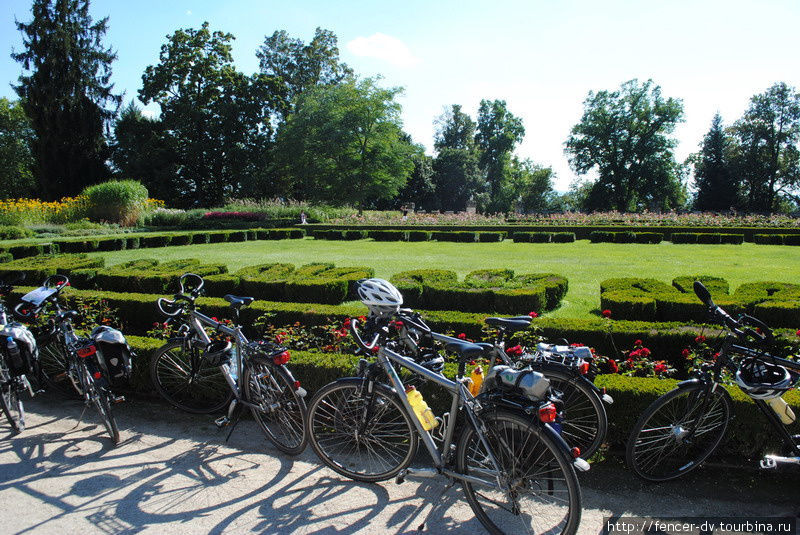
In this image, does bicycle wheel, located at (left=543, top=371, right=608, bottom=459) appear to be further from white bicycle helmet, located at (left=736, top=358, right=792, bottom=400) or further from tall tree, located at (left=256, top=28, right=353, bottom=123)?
tall tree, located at (left=256, top=28, right=353, bottom=123)

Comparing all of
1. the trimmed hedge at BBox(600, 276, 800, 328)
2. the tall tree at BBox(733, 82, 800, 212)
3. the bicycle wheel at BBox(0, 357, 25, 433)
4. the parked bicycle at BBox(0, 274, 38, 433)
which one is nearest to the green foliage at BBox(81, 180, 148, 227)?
the parked bicycle at BBox(0, 274, 38, 433)

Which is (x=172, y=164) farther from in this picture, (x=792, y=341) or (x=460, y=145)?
(x=792, y=341)

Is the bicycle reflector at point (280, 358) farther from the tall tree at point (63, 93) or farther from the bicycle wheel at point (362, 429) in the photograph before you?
the tall tree at point (63, 93)

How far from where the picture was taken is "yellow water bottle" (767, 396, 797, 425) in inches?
107

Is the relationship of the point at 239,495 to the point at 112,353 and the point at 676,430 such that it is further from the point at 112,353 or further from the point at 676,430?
the point at 676,430

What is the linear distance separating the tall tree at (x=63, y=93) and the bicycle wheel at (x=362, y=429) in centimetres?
4305

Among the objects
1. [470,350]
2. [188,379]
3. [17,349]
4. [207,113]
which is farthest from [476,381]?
[207,113]

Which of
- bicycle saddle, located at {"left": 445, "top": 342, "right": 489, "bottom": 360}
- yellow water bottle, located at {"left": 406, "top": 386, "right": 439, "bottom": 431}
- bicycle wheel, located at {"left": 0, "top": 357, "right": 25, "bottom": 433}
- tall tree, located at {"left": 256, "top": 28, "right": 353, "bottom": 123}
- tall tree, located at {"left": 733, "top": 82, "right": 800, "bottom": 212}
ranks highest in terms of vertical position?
tall tree, located at {"left": 256, "top": 28, "right": 353, "bottom": 123}

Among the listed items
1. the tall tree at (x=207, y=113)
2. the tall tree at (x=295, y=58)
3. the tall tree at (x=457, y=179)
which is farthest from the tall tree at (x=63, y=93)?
the tall tree at (x=457, y=179)

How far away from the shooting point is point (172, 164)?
39.6m

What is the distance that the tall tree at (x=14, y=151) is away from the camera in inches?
1748

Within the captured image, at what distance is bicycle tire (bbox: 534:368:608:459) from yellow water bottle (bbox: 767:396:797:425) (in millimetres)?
871

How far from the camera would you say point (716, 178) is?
44.1m

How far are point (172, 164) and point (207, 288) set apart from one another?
36.0 meters
